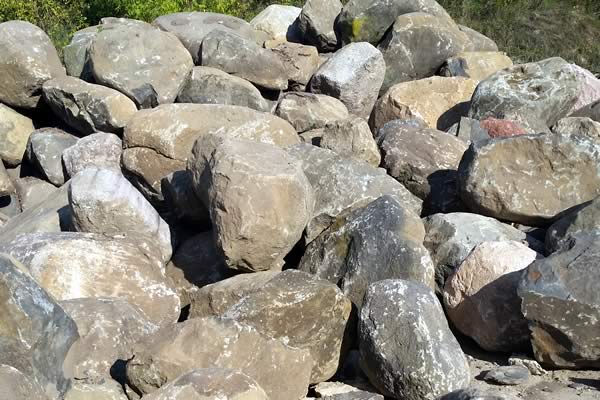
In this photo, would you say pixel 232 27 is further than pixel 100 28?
Yes

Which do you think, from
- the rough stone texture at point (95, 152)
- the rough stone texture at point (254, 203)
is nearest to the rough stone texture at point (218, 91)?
the rough stone texture at point (95, 152)

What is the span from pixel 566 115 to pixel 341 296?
395 cm

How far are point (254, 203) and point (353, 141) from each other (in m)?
1.69

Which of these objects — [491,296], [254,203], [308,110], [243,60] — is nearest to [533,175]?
[491,296]

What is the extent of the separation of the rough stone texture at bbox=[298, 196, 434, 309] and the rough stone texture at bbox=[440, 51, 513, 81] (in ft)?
11.3

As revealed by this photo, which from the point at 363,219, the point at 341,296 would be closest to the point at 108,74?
the point at 363,219

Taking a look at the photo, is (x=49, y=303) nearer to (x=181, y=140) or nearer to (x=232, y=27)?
(x=181, y=140)

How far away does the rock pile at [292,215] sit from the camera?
4794mm

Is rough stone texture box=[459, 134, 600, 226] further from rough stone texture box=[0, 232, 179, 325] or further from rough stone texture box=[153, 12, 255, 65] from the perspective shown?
rough stone texture box=[153, 12, 255, 65]

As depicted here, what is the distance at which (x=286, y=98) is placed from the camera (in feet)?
26.6

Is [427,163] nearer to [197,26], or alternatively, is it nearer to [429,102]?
[429,102]

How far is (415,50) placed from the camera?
9.34 meters

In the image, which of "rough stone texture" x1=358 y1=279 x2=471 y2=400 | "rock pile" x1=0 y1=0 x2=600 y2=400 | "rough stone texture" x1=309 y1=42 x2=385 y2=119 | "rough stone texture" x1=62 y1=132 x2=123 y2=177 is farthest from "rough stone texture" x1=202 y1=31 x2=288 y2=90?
"rough stone texture" x1=358 y1=279 x2=471 y2=400

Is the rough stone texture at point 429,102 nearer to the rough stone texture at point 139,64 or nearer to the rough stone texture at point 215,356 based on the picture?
the rough stone texture at point 139,64
